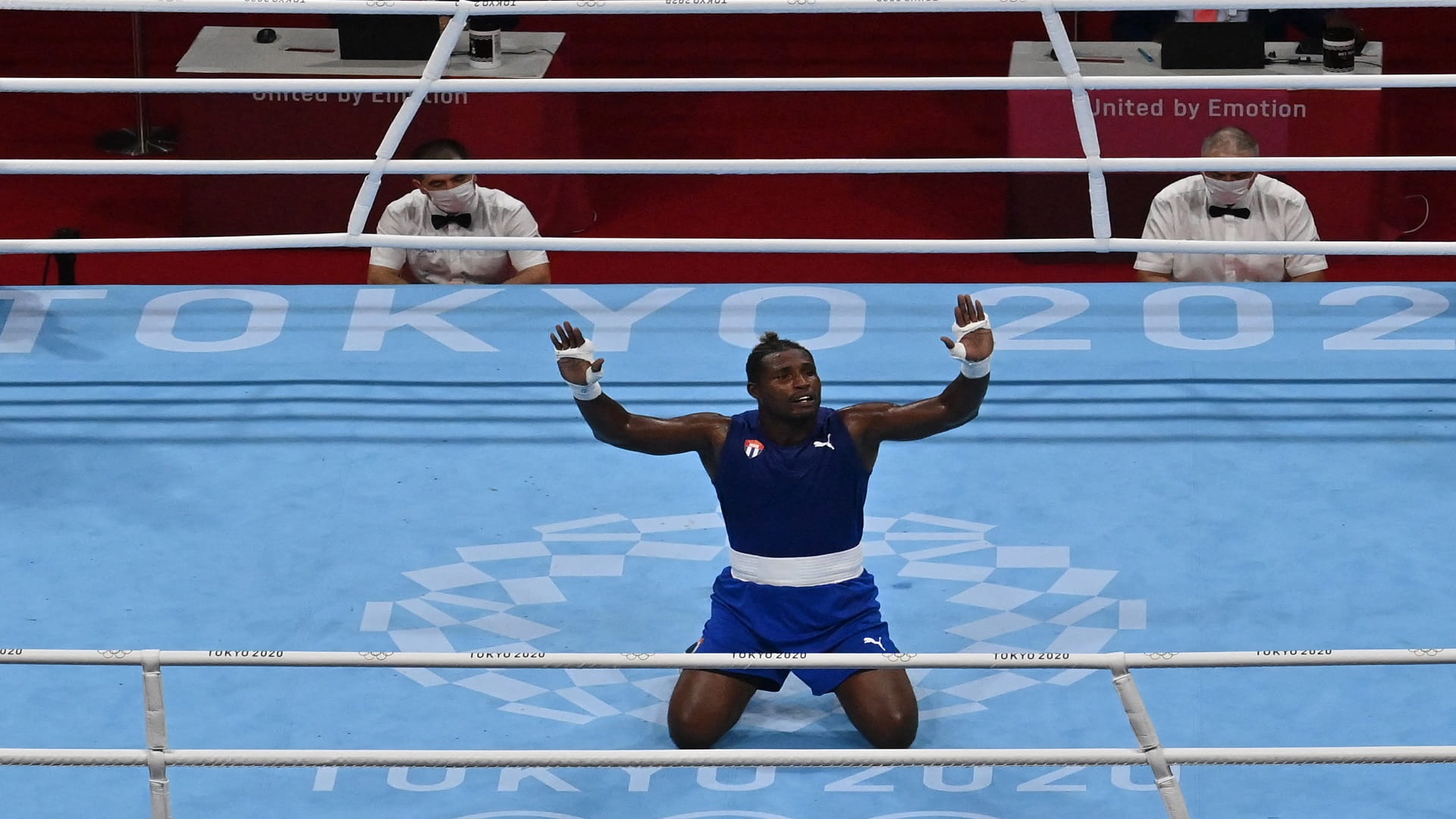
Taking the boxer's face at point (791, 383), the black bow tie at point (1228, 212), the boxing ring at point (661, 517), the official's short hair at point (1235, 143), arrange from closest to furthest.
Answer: the boxing ring at point (661, 517), the boxer's face at point (791, 383), the official's short hair at point (1235, 143), the black bow tie at point (1228, 212)

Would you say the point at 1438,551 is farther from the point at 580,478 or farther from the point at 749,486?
the point at 580,478

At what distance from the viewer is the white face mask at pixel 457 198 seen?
5992mm

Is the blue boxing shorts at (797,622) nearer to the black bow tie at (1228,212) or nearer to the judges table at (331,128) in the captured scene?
the black bow tie at (1228,212)

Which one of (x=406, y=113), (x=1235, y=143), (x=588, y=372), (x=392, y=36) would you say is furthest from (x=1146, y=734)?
(x=392, y=36)

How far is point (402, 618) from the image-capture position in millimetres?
4523

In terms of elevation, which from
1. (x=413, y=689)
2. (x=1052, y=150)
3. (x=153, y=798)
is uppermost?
(x=1052, y=150)

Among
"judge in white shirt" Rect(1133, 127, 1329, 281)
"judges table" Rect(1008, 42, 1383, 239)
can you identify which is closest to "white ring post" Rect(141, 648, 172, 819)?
"judge in white shirt" Rect(1133, 127, 1329, 281)

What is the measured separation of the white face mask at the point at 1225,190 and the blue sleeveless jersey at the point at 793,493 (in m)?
2.16

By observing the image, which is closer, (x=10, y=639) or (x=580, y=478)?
(x=10, y=639)

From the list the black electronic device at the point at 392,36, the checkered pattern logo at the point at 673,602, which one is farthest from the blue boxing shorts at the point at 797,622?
the black electronic device at the point at 392,36

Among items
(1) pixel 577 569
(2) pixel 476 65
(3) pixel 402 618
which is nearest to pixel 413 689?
(3) pixel 402 618

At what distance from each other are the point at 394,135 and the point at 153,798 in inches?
97.6

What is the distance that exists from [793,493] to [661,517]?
0.78 meters

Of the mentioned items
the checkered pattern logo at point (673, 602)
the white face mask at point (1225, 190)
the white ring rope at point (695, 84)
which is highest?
the white ring rope at point (695, 84)
